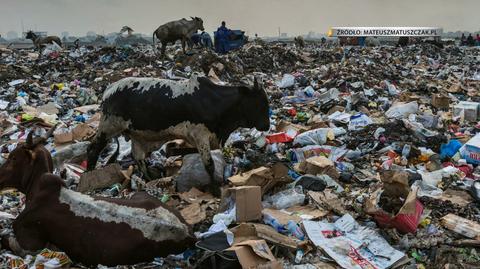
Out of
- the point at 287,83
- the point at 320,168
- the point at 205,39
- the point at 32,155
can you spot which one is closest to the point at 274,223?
the point at 320,168

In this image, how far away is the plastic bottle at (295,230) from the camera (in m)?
3.83

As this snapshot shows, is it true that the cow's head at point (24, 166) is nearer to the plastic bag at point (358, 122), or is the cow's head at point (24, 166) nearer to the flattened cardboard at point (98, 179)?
the flattened cardboard at point (98, 179)

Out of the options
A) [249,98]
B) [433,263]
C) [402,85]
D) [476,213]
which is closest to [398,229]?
[433,263]

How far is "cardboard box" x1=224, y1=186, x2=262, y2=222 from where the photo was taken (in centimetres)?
388

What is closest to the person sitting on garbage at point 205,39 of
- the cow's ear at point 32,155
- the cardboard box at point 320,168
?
the cardboard box at point 320,168

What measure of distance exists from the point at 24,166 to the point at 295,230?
7.30ft

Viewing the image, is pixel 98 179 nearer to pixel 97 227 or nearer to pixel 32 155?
pixel 32 155

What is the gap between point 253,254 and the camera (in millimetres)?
3229

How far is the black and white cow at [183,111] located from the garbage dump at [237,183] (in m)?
0.02

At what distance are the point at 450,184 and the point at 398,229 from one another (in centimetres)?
155

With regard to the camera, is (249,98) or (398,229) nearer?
(398,229)

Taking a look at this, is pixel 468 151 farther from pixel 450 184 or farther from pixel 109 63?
pixel 109 63

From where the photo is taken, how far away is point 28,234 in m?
3.29

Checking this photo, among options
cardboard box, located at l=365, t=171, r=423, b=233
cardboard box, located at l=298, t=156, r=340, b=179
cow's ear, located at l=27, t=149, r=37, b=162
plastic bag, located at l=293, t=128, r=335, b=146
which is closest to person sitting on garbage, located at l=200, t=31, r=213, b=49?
plastic bag, located at l=293, t=128, r=335, b=146
